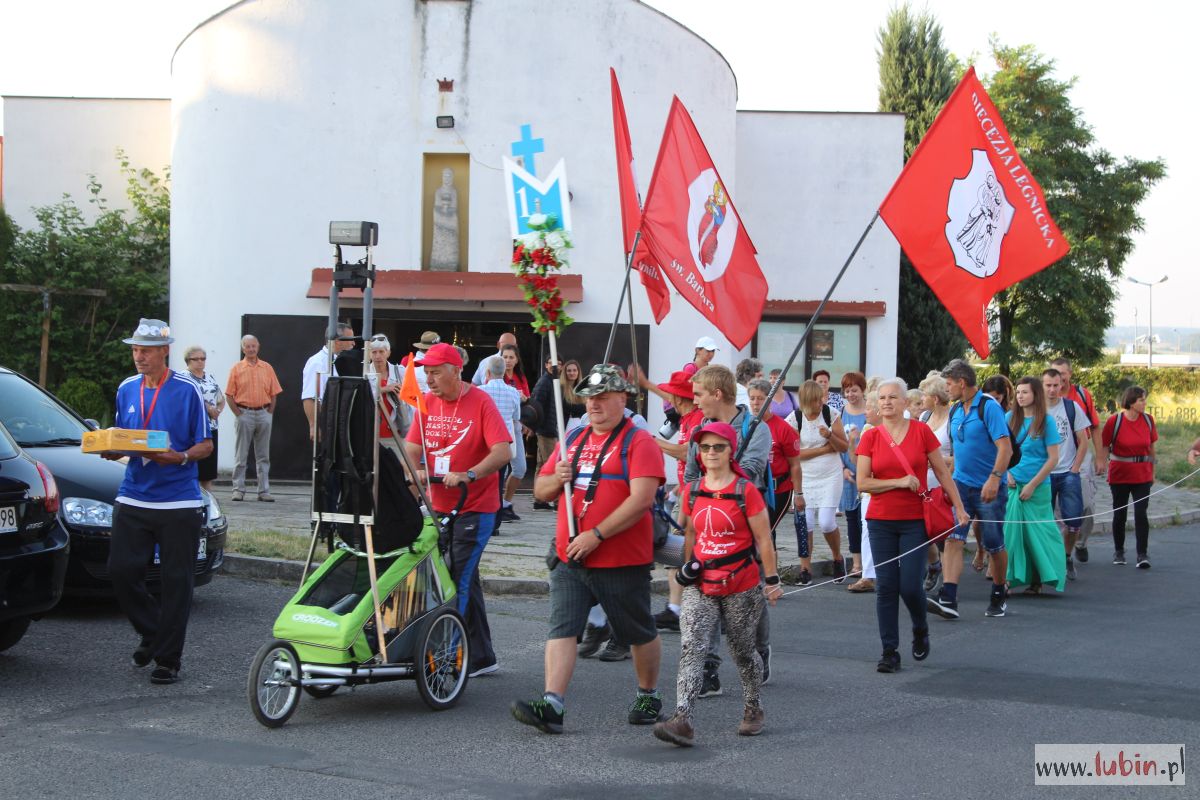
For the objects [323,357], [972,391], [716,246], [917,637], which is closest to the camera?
[917,637]

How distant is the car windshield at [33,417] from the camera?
9500 mm

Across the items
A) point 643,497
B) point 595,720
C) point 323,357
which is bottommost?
point 595,720

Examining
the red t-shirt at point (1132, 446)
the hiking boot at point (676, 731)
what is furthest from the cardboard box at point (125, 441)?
the red t-shirt at point (1132, 446)

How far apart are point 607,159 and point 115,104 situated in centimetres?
962

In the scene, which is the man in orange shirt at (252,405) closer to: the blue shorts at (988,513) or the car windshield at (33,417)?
the car windshield at (33,417)

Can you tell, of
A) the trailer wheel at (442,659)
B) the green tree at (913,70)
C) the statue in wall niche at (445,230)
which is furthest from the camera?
the green tree at (913,70)

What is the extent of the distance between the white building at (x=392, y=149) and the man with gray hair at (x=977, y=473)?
814cm

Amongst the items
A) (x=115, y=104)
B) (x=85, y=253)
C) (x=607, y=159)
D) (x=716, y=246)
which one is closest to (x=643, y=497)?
(x=716, y=246)

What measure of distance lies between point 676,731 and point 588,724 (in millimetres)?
658

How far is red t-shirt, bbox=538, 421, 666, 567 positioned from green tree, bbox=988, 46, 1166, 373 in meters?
34.9

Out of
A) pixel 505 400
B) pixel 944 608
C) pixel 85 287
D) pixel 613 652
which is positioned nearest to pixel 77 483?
pixel 613 652

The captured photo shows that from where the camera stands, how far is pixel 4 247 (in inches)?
838

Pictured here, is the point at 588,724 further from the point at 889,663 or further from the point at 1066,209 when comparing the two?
the point at 1066,209

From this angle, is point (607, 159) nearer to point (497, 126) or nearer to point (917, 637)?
point (497, 126)
